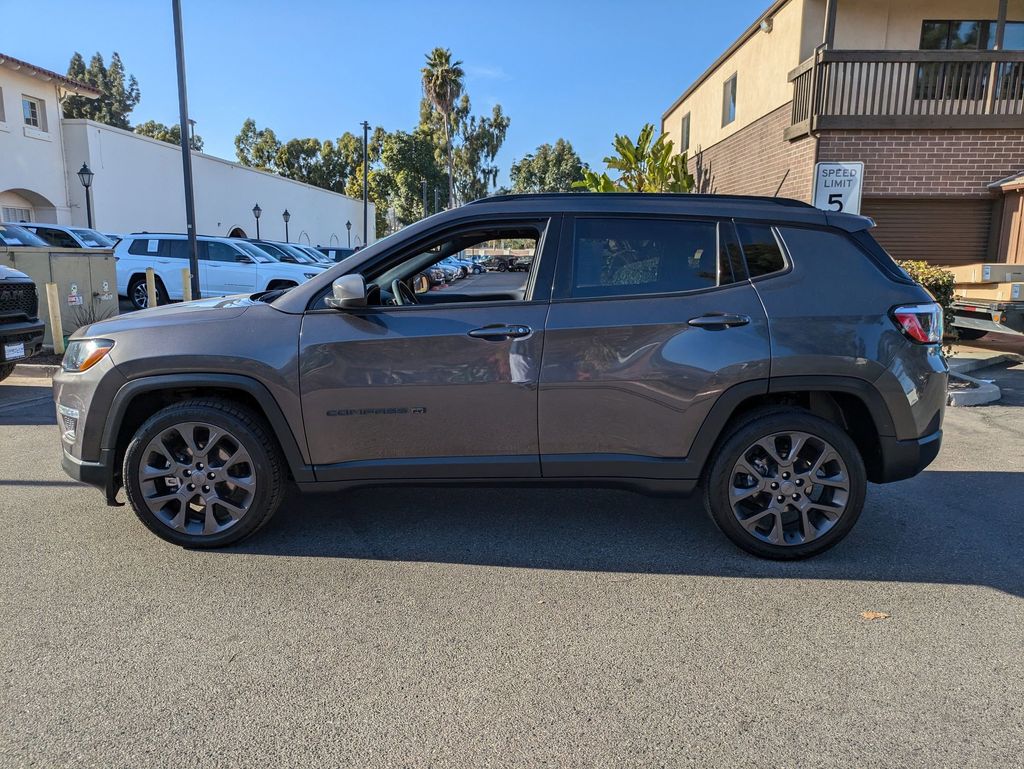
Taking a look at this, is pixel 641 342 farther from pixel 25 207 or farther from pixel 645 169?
pixel 25 207

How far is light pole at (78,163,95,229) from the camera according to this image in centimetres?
2459

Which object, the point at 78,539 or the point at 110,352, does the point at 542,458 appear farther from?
the point at 78,539

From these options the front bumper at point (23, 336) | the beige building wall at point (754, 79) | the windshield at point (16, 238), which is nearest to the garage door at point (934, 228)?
the beige building wall at point (754, 79)

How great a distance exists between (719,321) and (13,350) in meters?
7.30

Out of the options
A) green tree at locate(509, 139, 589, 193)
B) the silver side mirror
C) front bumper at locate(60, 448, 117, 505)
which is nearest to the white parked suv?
front bumper at locate(60, 448, 117, 505)

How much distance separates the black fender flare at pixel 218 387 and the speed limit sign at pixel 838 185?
25.7ft

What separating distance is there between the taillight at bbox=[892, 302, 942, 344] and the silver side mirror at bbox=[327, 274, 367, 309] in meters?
2.67

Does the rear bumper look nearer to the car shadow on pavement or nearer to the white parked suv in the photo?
the car shadow on pavement

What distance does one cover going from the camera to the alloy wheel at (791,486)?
144 inches

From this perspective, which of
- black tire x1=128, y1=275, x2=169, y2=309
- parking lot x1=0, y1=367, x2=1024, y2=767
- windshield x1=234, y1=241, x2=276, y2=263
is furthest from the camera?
windshield x1=234, y1=241, x2=276, y2=263

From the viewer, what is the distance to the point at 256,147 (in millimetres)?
69500

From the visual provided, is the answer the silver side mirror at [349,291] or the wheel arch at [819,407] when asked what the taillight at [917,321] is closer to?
the wheel arch at [819,407]

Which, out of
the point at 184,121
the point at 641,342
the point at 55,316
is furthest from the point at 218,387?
the point at 184,121

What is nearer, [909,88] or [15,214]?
[909,88]
